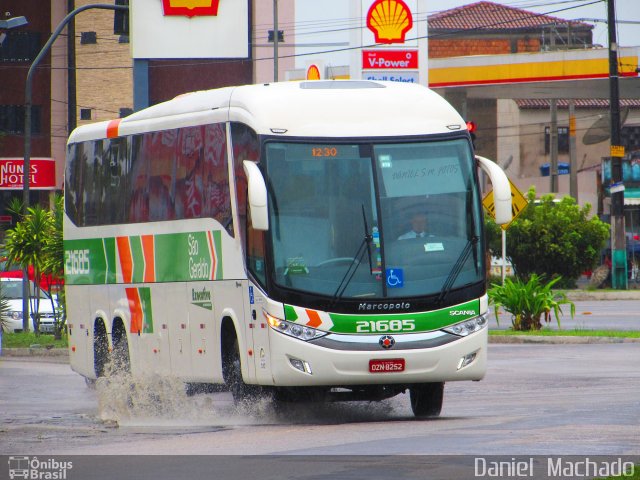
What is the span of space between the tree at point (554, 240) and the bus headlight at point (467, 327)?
31.4 meters

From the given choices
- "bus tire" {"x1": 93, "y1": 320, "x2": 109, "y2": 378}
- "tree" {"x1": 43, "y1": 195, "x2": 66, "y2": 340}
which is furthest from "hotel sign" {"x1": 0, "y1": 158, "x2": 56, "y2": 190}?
"bus tire" {"x1": 93, "y1": 320, "x2": 109, "y2": 378}

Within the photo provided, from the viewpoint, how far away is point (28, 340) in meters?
29.4

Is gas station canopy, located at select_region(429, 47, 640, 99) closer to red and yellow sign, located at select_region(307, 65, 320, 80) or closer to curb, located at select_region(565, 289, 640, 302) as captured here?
red and yellow sign, located at select_region(307, 65, 320, 80)

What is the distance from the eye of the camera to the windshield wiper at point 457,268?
14.4 m

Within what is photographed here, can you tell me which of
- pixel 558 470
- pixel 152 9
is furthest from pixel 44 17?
pixel 558 470

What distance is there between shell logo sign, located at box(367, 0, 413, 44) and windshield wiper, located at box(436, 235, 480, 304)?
31023 millimetres

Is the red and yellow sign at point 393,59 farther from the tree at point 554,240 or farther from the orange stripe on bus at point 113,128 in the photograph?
the orange stripe on bus at point 113,128

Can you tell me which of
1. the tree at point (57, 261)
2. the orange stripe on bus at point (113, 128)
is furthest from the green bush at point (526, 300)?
the orange stripe on bus at point (113, 128)

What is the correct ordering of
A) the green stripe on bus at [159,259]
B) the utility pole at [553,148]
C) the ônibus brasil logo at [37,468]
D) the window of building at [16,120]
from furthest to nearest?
the utility pole at [553,148]
the window of building at [16,120]
the green stripe on bus at [159,259]
the ônibus brasil logo at [37,468]

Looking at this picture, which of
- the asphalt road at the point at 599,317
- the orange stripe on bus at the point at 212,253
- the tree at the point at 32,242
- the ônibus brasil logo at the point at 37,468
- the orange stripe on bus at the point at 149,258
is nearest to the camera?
the ônibus brasil logo at the point at 37,468

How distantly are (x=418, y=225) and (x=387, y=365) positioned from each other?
1453mm

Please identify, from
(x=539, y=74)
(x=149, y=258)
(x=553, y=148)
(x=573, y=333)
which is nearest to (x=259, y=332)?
(x=149, y=258)

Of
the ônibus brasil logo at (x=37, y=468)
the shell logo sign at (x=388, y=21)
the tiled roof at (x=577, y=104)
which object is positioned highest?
the shell logo sign at (x=388, y=21)

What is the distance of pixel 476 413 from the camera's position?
14836mm
